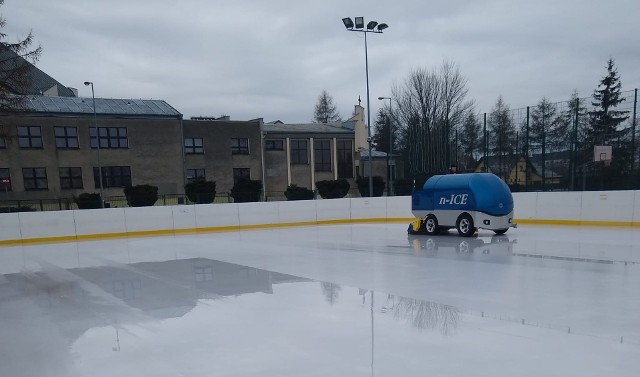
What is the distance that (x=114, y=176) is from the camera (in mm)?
32562

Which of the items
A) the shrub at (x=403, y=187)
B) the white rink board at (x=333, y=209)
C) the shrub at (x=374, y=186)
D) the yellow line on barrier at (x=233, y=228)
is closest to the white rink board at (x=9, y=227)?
the yellow line on barrier at (x=233, y=228)

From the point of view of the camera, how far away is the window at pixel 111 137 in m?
32.4

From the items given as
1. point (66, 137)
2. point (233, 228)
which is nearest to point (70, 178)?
point (66, 137)

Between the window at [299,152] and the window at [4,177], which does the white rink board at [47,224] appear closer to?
the window at [4,177]

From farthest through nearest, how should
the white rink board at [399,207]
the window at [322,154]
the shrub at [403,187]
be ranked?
the window at [322,154] → the shrub at [403,187] → the white rink board at [399,207]

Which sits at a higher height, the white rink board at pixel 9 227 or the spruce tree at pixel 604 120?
the spruce tree at pixel 604 120

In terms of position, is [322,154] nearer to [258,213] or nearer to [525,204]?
Result: [258,213]

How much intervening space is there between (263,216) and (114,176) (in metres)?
20.1

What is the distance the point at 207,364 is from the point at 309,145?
115ft

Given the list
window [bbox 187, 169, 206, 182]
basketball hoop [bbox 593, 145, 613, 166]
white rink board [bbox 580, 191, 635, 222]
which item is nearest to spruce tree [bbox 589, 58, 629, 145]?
basketball hoop [bbox 593, 145, 613, 166]

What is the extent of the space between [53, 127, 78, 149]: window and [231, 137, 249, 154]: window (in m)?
11.8

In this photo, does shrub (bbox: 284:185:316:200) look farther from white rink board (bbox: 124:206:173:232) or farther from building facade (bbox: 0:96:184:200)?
white rink board (bbox: 124:206:173:232)

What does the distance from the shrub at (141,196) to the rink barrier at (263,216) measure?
359 inches

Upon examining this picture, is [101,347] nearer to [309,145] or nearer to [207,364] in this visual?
[207,364]
